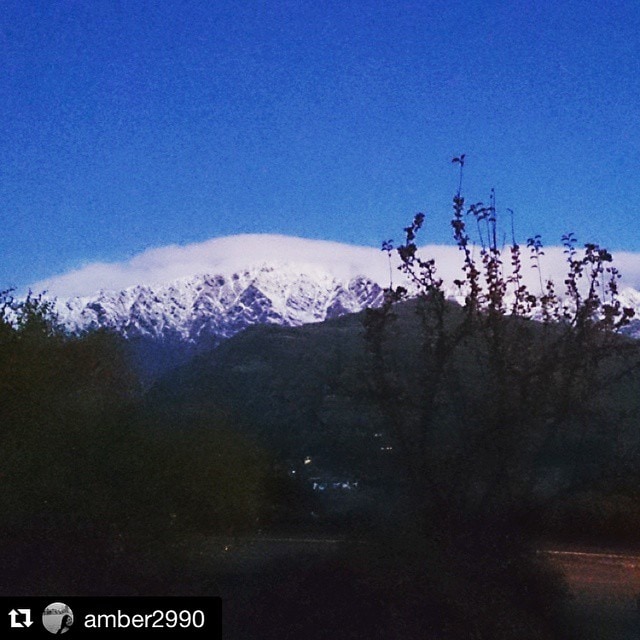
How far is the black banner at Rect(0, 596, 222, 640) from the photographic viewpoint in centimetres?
986

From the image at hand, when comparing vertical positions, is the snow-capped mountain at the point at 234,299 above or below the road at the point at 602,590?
above

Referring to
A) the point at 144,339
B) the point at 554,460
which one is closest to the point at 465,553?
the point at 554,460

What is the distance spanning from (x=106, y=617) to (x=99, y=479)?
301cm

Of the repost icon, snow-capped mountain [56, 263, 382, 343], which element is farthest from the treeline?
snow-capped mountain [56, 263, 382, 343]

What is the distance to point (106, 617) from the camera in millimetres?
10141

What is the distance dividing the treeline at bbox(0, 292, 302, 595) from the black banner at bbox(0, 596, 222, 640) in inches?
36.1

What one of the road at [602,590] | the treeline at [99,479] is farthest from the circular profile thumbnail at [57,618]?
the road at [602,590]

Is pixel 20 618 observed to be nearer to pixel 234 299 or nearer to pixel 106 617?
pixel 106 617

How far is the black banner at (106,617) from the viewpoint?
32.3 ft

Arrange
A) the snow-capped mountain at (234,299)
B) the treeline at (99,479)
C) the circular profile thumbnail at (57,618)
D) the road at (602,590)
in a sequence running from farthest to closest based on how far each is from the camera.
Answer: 1. the snow-capped mountain at (234,299)
2. the road at (602,590)
3. the treeline at (99,479)
4. the circular profile thumbnail at (57,618)

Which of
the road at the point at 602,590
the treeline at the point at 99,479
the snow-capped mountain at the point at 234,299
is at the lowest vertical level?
the road at the point at 602,590

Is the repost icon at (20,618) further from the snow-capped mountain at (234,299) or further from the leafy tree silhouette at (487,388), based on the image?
the snow-capped mountain at (234,299)

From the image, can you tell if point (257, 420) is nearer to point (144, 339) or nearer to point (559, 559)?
point (559, 559)

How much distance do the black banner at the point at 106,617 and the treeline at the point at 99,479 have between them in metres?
0.92
